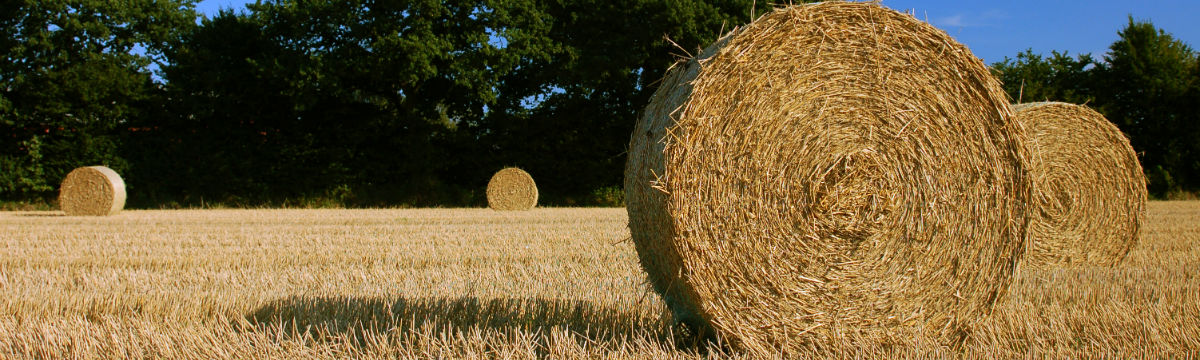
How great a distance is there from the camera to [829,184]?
338 centimetres

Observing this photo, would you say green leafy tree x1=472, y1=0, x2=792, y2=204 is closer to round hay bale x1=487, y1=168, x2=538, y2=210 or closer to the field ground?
round hay bale x1=487, y1=168, x2=538, y2=210

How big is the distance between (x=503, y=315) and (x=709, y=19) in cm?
1644

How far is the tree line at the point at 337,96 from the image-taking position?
18.2m

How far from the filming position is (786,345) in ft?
10.6

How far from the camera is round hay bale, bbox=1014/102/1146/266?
632 centimetres

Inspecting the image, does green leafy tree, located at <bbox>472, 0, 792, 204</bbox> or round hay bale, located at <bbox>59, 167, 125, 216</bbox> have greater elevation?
green leafy tree, located at <bbox>472, 0, 792, 204</bbox>

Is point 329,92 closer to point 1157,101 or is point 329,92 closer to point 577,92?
point 577,92

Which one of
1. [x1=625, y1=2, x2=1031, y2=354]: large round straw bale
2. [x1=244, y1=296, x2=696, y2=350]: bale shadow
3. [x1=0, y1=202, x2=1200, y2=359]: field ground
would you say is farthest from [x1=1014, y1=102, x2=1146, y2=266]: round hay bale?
[x1=244, y1=296, x2=696, y2=350]: bale shadow

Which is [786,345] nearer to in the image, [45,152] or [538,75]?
[538,75]

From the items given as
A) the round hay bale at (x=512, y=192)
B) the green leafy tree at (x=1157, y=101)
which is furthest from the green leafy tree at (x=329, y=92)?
the green leafy tree at (x=1157, y=101)

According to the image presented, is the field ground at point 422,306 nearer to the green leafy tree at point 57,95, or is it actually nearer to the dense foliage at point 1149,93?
the green leafy tree at point 57,95

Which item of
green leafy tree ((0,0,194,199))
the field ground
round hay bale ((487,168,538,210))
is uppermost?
green leafy tree ((0,0,194,199))

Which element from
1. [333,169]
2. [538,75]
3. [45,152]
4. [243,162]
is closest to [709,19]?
[538,75]

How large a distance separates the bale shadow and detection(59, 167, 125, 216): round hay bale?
491 inches
